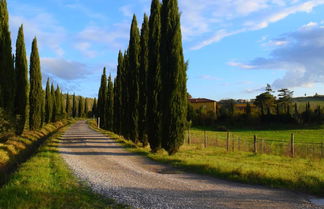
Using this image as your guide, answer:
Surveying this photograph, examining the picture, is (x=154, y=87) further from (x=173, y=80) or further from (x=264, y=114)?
(x=264, y=114)

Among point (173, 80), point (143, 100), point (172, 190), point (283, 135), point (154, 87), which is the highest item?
point (173, 80)

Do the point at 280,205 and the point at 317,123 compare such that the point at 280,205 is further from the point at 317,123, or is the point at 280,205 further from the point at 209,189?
the point at 317,123

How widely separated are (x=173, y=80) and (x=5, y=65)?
45.7ft

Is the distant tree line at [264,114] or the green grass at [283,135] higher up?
the distant tree line at [264,114]

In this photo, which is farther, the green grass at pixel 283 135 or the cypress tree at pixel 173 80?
the green grass at pixel 283 135

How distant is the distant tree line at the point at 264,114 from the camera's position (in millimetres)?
58500

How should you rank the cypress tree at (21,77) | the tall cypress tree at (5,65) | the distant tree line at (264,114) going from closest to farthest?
the tall cypress tree at (5,65)
the cypress tree at (21,77)
the distant tree line at (264,114)

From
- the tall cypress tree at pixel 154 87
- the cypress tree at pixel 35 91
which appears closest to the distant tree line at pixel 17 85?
the cypress tree at pixel 35 91

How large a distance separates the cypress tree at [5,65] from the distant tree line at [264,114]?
1370 inches

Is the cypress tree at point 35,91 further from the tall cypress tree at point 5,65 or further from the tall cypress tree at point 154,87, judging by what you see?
the tall cypress tree at point 154,87

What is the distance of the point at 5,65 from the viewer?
21.3 metres

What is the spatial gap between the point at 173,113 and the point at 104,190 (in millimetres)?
7155

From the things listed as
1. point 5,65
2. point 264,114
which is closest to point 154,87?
point 5,65

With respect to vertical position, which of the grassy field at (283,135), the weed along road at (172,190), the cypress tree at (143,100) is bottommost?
the grassy field at (283,135)
